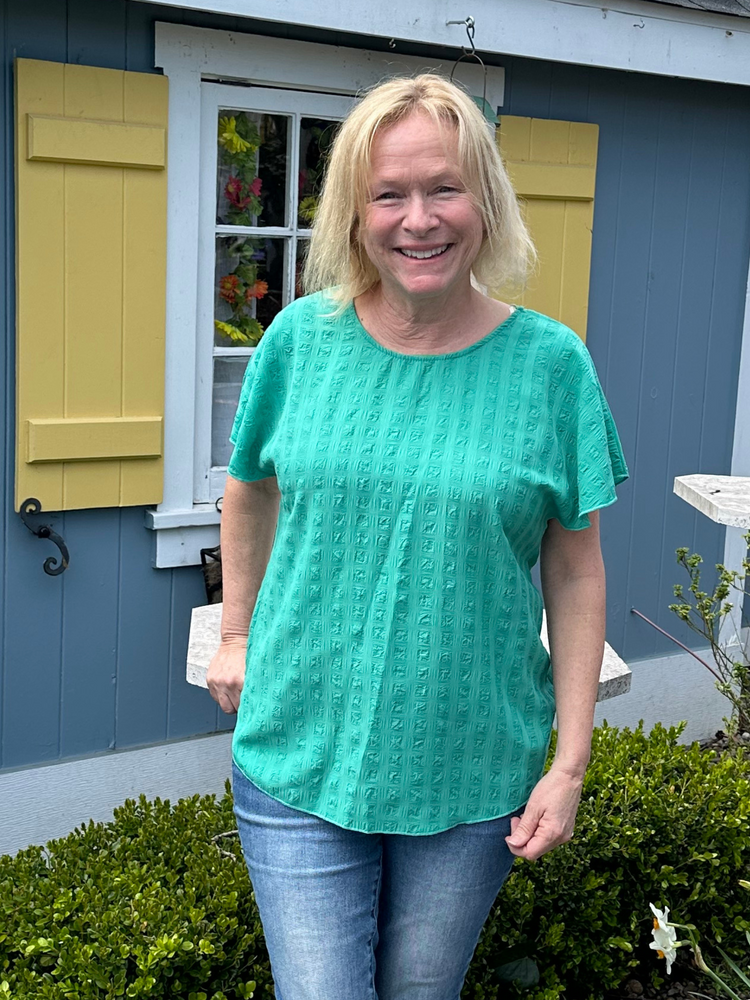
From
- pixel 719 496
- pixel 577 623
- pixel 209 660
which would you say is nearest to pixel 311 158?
pixel 719 496

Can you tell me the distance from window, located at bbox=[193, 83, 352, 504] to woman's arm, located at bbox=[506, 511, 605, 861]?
2209 millimetres

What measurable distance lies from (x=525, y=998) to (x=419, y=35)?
2792 millimetres

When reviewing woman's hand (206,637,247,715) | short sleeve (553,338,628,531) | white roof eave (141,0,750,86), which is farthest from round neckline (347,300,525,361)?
white roof eave (141,0,750,86)

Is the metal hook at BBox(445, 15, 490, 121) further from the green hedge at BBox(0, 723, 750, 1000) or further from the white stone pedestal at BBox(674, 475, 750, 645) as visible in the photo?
the green hedge at BBox(0, 723, 750, 1000)

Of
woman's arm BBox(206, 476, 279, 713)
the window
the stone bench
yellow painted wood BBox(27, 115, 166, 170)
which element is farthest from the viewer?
the window

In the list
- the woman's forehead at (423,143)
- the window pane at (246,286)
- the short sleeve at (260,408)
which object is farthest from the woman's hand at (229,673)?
the window pane at (246,286)

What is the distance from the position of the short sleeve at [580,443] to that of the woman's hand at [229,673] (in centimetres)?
61

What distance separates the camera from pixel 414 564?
6.02 feet

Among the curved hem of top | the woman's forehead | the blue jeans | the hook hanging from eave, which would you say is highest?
the hook hanging from eave

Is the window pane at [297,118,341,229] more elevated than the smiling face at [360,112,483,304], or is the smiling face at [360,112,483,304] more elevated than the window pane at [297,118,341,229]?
the window pane at [297,118,341,229]

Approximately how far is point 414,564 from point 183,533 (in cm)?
226

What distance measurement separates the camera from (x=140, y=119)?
364 cm

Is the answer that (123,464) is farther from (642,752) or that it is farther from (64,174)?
(642,752)

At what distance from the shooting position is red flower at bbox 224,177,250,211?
3969 millimetres
